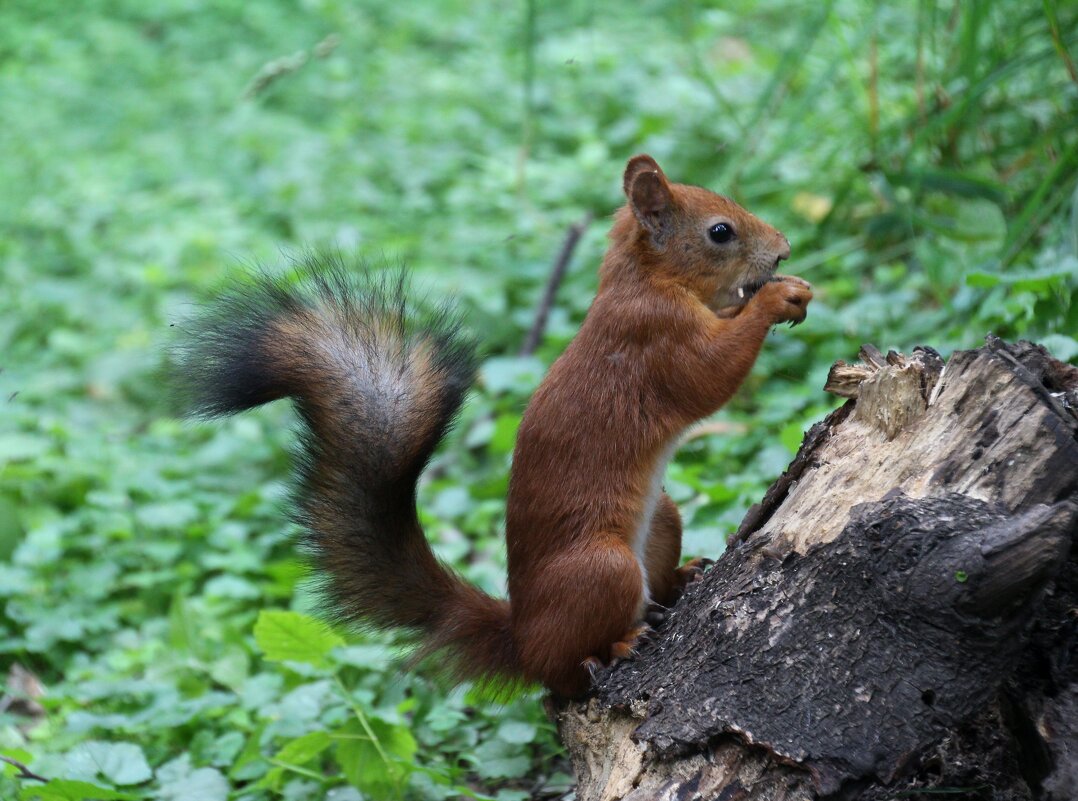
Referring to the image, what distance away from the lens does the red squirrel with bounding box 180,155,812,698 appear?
2070mm

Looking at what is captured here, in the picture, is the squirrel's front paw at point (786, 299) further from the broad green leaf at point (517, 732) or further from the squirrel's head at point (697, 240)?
the broad green leaf at point (517, 732)

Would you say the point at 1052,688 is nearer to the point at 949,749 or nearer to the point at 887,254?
the point at 949,749

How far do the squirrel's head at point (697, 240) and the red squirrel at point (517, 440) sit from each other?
107 millimetres

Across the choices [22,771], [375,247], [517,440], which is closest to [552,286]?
[375,247]

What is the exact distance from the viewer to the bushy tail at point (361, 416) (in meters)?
2.13

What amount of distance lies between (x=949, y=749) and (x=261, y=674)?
187 cm

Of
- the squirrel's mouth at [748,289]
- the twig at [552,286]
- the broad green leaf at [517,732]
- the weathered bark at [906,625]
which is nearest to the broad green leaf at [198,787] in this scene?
the broad green leaf at [517,732]

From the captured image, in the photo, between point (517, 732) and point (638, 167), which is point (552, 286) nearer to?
point (638, 167)

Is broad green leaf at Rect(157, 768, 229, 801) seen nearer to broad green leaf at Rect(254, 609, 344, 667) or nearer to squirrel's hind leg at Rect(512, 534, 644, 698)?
broad green leaf at Rect(254, 609, 344, 667)

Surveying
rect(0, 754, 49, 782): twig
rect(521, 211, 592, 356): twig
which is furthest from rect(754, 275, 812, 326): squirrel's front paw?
rect(521, 211, 592, 356): twig

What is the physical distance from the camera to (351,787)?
7.82 feet

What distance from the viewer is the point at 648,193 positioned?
7.87ft

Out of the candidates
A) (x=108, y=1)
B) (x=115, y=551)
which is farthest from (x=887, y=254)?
(x=108, y=1)

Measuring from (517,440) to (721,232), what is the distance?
2.17 ft
